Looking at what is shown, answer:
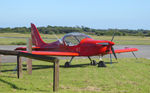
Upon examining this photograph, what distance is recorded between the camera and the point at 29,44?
9.97m

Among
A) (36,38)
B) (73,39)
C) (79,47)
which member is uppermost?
(73,39)

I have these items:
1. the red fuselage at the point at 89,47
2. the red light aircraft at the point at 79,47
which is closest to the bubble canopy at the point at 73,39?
the red light aircraft at the point at 79,47

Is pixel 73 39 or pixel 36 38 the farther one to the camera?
pixel 36 38

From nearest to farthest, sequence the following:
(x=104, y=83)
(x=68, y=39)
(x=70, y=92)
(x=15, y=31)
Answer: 1. (x=70, y=92)
2. (x=104, y=83)
3. (x=68, y=39)
4. (x=15, y=31)

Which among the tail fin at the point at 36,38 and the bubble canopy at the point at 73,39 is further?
the tail fin at the point at 36,38

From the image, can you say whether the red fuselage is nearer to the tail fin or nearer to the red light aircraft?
the red light aircraft

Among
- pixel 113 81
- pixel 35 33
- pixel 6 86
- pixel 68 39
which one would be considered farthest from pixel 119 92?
pixel 35 33

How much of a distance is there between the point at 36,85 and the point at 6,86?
95 cm

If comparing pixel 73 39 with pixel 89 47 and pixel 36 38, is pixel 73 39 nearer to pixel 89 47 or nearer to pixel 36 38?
pixel 89 47

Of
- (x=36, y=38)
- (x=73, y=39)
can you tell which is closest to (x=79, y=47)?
(x=73, y=39)

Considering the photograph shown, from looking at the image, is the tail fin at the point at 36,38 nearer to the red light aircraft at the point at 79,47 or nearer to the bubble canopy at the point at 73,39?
the red light aircraft at the point at 79,47

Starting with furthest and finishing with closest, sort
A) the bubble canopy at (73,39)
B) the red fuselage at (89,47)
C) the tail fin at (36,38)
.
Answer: the tail fin at (36,38), the bubble canopy at (73,39), the red fuselage at (89,47)

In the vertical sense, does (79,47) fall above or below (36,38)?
below

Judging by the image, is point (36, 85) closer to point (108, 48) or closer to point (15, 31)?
point (108, 48)
